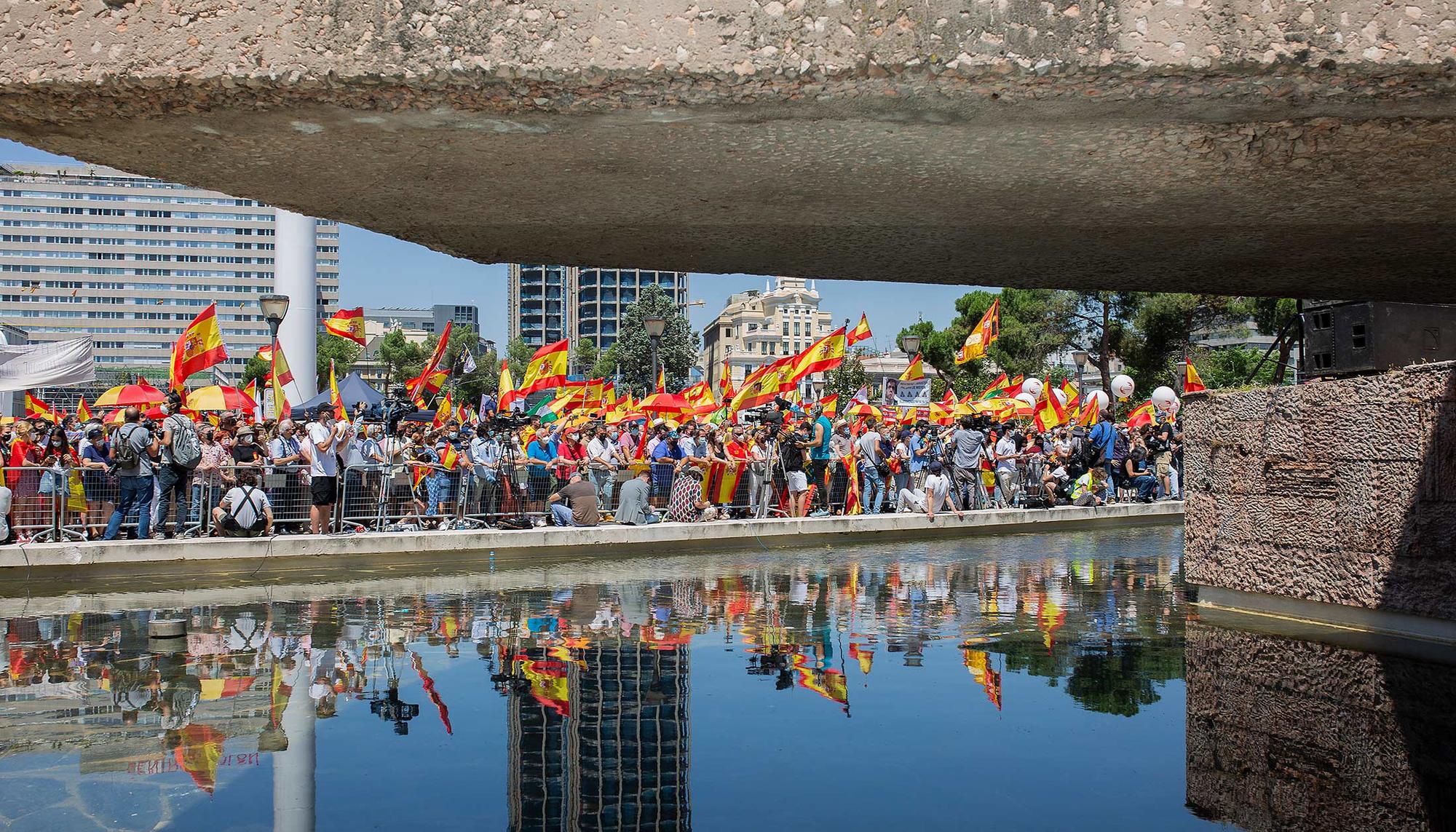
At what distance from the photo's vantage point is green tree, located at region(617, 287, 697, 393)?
104 m

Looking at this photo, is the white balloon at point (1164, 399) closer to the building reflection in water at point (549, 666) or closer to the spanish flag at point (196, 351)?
the building reflection in water at point (549, 666)

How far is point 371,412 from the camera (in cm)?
2294

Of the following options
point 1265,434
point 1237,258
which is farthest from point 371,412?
point 1237,258

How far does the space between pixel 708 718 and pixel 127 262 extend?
202828mm

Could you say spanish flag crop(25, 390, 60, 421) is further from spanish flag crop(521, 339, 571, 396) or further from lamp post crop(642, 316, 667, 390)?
lamp post crop(642, 316, 667, 390)

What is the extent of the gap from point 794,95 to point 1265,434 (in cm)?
696

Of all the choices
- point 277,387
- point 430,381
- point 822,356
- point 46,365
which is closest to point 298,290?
point 430,381

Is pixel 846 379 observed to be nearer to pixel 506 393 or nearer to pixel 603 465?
pixel 506 393

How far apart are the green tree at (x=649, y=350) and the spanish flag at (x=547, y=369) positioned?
74.5m

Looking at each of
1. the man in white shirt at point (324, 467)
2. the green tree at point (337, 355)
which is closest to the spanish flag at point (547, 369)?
the man in white shirt at point (324, 467)

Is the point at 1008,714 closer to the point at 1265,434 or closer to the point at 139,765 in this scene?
the point at 1265,434

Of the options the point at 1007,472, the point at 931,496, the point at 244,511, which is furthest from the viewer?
the point at 1007,472

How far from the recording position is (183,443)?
13633 mm

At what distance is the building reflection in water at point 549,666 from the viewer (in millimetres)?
5246
